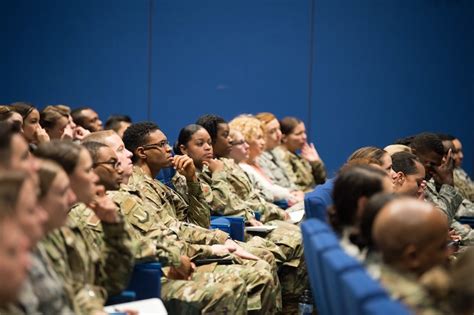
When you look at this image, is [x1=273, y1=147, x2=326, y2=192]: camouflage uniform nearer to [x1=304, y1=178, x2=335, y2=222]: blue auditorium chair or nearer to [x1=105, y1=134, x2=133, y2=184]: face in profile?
[x1=105, y1=134, x2=133, y2=184]: face in profile

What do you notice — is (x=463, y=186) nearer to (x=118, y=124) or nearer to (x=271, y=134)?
(x=271, y=134)

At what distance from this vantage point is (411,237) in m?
2.63

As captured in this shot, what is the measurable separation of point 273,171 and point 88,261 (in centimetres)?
488

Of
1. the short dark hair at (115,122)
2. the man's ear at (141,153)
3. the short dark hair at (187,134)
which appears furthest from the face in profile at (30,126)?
the short dark hair at (115,122)

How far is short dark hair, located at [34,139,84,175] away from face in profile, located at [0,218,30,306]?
3.03 ft

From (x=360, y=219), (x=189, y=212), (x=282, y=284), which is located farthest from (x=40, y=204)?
(x=282, y=284)

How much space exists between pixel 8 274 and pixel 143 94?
793 centimetres

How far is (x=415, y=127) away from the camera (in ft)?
32.7

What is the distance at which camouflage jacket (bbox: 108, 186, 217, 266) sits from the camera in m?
3.92

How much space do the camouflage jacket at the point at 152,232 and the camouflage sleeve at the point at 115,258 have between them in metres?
0.30

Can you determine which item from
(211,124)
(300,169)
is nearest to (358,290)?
(211,124)

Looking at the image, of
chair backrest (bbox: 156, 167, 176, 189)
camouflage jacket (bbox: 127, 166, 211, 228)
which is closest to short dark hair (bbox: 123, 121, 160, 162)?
camouflage jacket (bbox: 127, 166, 211, 228)

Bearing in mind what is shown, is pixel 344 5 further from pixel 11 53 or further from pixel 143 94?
pixel 11 53

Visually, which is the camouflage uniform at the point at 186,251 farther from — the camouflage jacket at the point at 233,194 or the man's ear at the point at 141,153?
the camouflage jacket at the point at 233,194
